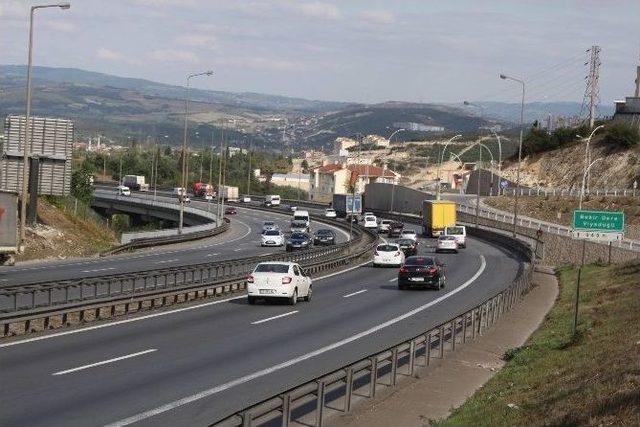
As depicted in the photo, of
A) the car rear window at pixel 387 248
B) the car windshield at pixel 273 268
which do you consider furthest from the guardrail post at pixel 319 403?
the car rear window at pixel 387 248

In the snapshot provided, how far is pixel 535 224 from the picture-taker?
8994 centimetres

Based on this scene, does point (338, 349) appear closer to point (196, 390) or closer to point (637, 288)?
point (196, 390)

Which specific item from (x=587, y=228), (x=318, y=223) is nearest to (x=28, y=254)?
(x=587, y=228)

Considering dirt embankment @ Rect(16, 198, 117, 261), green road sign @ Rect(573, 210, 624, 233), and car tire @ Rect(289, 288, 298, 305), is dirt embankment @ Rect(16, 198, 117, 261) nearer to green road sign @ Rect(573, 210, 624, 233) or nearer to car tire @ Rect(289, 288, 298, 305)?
car tire @ Rect(289, 288, 298, 305)

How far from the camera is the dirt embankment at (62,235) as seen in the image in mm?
59156

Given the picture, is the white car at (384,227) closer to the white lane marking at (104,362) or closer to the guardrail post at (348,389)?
the white lane marking at (104,362)

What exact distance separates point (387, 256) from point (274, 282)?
2316cm

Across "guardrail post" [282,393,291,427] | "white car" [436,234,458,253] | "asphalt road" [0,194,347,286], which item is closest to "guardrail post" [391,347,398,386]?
"guardrail post" [282,393,291,427]

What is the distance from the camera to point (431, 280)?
44000 millimetres

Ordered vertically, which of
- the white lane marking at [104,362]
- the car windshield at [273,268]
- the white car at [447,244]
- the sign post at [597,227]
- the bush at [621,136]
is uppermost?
the bush at [621,136]

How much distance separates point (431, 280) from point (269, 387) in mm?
25950

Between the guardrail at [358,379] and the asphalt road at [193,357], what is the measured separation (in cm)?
83

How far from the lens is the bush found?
13625cm

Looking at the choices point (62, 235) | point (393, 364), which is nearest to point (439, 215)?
point (62, 235)
